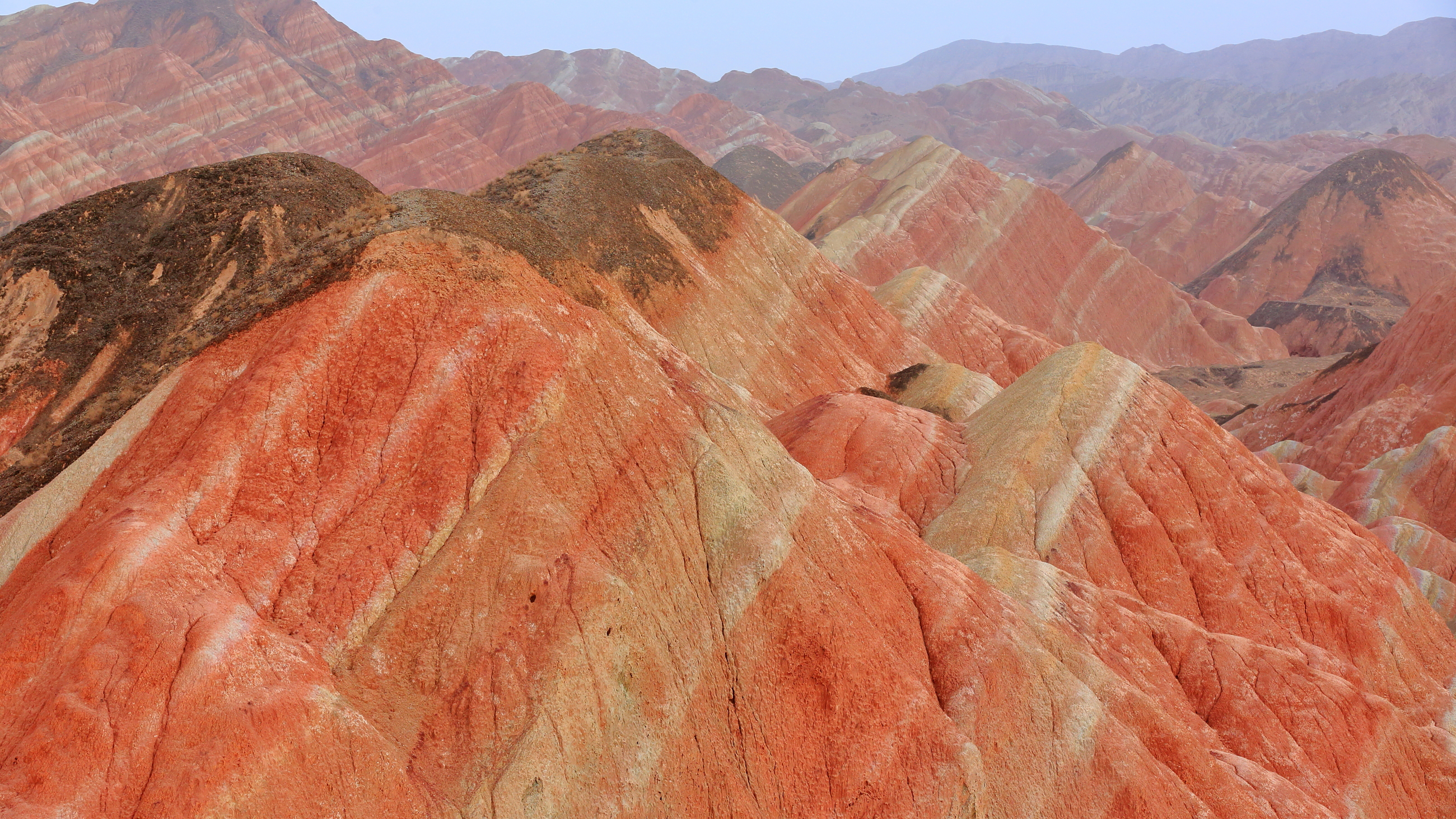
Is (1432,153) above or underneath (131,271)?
underneath

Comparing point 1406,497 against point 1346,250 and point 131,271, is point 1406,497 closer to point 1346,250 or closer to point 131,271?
point 131,271

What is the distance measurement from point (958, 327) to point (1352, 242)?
8643 cm

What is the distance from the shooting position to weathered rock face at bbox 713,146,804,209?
A: 148 metres

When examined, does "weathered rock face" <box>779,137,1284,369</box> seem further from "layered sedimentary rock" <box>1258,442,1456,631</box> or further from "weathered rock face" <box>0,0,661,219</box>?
"weathered rock face" <box>0,0,661,219</box>

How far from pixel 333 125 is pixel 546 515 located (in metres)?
171

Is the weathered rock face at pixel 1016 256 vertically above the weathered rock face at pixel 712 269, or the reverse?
the weathered rock face at pixel 712 269

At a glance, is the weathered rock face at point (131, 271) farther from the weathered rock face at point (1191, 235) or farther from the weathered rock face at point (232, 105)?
the weathered rock face at point (1191, 235)

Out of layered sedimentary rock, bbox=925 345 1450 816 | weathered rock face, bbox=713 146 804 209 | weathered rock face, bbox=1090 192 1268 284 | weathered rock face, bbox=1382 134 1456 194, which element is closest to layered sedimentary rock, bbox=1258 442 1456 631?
layered sedimentary rock, bbox=925 345 1450 816

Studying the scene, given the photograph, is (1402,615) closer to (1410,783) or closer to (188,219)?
(1410,783)

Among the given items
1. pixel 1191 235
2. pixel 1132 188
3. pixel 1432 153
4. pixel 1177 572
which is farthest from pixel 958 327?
pixel 1432 153

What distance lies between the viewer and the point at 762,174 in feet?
506

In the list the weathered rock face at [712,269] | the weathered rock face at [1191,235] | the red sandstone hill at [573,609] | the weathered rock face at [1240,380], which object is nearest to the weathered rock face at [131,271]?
the red sandstone hill at [573,609]

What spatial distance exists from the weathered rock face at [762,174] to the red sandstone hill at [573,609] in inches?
4652

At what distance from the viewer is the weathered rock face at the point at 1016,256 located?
85875 mm
